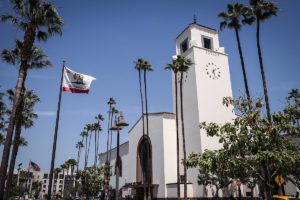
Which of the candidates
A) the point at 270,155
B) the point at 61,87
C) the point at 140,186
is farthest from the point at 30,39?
the point at 140,186

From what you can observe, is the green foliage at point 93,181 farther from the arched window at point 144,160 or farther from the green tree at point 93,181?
the arched window at point 144,160

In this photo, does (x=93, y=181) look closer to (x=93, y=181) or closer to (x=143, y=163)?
(x=93, y=181)

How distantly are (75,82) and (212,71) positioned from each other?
31.5 m

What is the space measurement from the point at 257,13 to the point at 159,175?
2862cm

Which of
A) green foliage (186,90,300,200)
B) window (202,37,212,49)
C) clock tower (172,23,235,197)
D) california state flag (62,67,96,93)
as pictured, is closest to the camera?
green foliage (186,90,300,200)

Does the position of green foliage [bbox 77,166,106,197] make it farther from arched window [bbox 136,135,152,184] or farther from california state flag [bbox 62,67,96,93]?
california state flag [bbox 62,67,96,93]

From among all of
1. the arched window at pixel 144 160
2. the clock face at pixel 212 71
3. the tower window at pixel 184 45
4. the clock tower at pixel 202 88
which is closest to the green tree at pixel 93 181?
the arched window at pixel 144 160

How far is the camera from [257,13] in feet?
90.9

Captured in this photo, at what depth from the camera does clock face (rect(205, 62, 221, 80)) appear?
44.4 meters

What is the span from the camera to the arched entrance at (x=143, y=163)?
48.9 metres

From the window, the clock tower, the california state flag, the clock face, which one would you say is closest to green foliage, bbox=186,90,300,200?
the california state flag

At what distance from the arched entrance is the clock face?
1574 cm

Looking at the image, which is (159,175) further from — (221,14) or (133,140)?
(221,14)

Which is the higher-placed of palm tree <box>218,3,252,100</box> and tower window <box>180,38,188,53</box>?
tower window <box>180,38,188,53</box>
